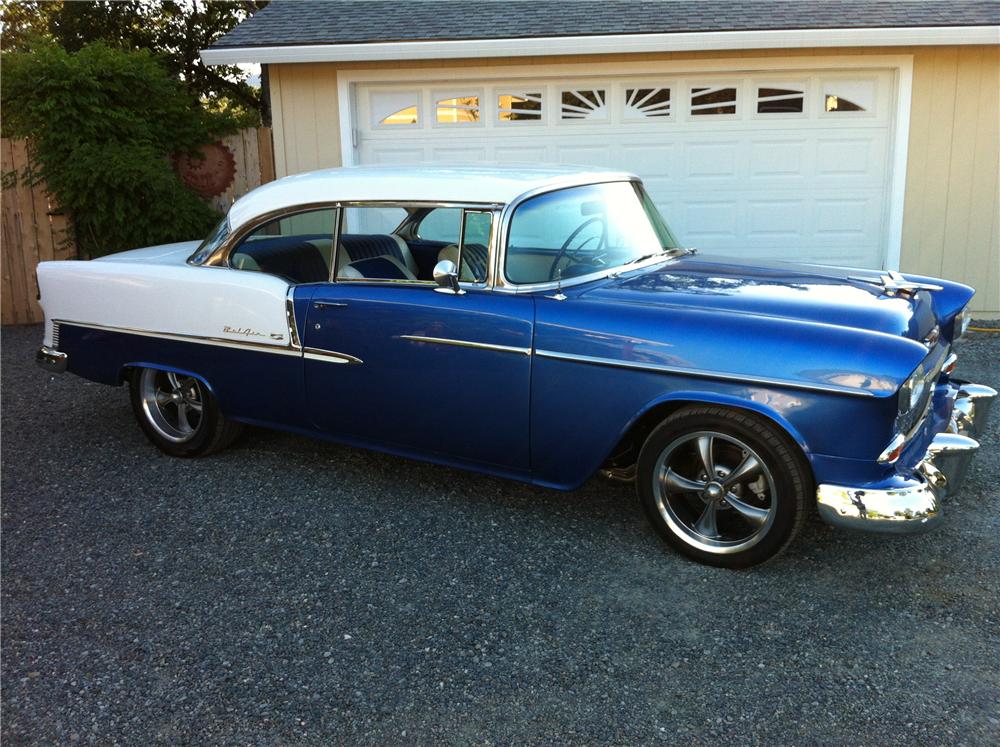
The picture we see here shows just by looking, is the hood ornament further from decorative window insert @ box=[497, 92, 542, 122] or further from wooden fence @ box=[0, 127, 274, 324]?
wooden fence @ box=[0, 127, 274, 324]

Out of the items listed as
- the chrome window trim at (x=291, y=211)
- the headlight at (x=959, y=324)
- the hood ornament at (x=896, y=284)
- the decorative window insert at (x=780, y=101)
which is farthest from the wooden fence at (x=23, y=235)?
the headlight at (x=959, y=324)

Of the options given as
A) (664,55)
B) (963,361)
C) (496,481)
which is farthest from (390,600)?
(664,55)

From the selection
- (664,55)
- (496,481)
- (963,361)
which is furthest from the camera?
(664,55)

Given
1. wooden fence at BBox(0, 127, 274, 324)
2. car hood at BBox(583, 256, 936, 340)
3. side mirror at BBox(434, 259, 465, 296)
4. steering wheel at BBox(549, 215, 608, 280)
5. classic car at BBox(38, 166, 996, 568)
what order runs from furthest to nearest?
wooden fence at BBox(0, 127, 274, 324), steering wheel at BBox(549, 215, 608, 280), side mirror at BBox(434, 259, 465, 296), car hood at BBox(583, 256, 936, 340), classic car at BBox(38, 166, 996, 568)

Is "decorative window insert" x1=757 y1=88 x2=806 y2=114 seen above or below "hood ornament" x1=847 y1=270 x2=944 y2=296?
above

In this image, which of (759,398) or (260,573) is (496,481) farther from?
(759,398)

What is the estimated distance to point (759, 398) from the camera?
3.29 m

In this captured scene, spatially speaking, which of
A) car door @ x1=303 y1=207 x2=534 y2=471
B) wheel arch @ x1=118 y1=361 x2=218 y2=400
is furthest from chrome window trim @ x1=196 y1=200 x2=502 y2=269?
wheel arch @ x1=118 y1=361 x2=218 y2=400

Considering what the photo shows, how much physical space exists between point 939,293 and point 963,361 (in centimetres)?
324

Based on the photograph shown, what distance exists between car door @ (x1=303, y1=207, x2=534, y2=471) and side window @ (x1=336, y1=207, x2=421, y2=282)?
7cm

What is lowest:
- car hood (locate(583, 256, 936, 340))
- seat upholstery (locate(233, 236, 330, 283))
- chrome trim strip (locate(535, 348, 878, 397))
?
chrome trim strip (locate(535, 348, 878, 397))

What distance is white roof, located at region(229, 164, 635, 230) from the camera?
4.05 m

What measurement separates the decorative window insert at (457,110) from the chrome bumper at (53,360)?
4878 mm

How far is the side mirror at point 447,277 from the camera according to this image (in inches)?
152
